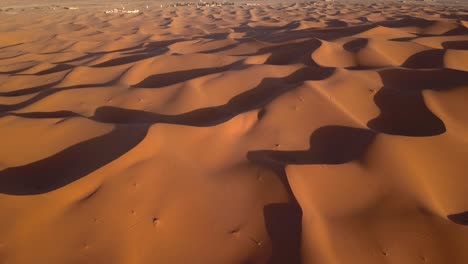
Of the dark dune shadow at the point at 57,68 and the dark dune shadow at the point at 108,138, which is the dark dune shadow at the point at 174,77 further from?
the dark dune shadow at the point at 57,68

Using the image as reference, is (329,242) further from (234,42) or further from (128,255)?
(234,42)

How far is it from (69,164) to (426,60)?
324cm

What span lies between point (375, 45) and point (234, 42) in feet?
6.13

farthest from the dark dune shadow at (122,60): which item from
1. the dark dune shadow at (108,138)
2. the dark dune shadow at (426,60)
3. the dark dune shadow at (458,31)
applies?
the dark dune shadow at (458,31)

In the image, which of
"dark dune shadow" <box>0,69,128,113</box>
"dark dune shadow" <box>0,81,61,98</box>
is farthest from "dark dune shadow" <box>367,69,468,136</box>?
"dark dune shadow" <box>0,81,61,98</box>

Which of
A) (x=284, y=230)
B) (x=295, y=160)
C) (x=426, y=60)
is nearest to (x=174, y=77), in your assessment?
(x=295, y=160)

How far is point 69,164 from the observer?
1.87 meters

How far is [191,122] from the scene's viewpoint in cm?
227

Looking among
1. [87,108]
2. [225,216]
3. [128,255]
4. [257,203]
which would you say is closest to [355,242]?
[257,203]

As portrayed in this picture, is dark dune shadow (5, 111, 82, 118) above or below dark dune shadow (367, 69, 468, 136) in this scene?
below

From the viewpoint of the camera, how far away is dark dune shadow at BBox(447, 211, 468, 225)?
1376 mm

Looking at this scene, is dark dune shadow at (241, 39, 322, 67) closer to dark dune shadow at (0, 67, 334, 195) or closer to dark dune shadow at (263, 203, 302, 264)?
dark dune shadow at (0, 67, 334, 195)

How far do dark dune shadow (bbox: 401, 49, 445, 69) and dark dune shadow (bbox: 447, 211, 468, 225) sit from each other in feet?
6.34

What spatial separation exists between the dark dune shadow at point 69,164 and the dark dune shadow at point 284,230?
3.17ft
